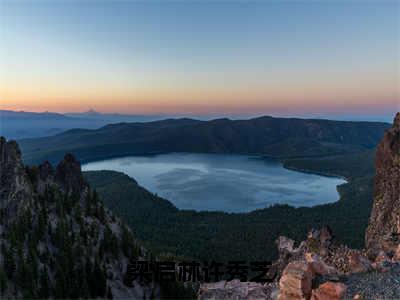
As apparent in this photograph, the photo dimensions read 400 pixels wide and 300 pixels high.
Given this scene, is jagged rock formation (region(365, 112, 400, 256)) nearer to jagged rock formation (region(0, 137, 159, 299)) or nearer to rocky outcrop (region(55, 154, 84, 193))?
jagged rock formation (region(0, 137, 159, 299))

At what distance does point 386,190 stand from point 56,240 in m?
50.1

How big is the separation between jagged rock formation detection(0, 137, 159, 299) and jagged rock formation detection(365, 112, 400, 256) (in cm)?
3223

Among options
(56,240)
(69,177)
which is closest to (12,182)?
(56,240)

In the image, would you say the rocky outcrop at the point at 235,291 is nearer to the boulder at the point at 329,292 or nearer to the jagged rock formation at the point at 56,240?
the boulder at the point at 329,292

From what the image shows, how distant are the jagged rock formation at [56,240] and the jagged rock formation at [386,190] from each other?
32.2 metres

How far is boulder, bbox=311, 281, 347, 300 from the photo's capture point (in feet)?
45.4

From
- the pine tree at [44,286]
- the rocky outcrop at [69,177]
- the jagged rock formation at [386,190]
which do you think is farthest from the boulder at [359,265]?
the rocky outcrop at [69,177]

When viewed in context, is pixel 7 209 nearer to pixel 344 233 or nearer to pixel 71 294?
pixel 71 294

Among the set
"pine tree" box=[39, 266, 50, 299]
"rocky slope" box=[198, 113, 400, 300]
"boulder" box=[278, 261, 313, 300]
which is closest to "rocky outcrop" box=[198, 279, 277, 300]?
"rocky slope" box=[198, 113, 400, 300]

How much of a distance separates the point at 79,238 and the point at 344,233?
82389 mm

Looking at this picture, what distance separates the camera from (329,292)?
1402cm

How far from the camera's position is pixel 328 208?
14062 centimetres

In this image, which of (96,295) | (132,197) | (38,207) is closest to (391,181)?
(96,295)

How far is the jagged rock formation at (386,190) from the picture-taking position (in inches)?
1593
